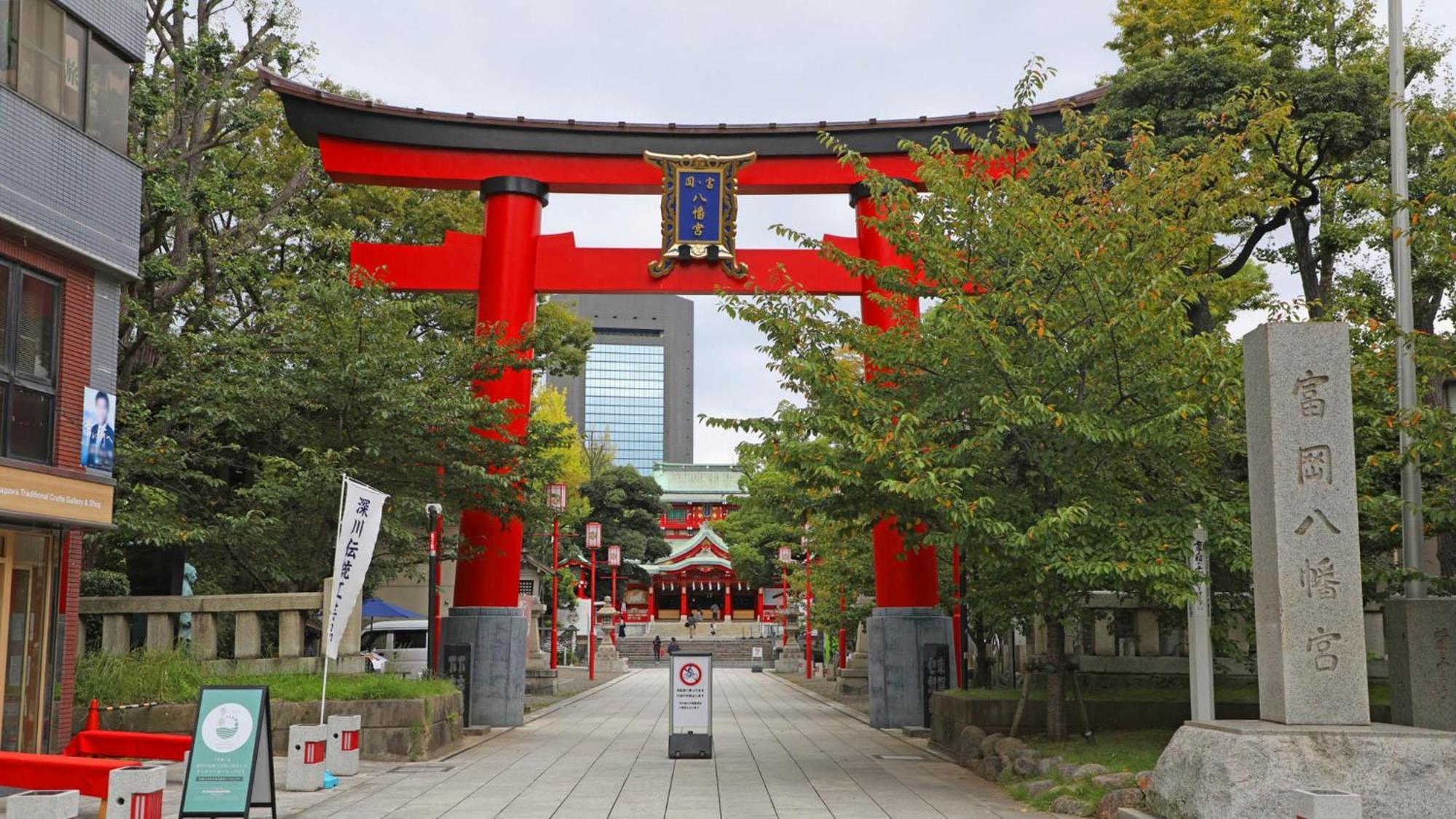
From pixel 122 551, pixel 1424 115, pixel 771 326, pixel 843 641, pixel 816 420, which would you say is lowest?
pixel 843 641

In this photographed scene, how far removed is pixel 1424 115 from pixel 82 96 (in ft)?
47.7

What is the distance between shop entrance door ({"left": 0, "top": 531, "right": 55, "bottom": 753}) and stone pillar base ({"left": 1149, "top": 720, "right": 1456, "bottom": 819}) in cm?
1138

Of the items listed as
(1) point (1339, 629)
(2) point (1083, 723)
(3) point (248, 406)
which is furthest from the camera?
(3) point (248, 406)

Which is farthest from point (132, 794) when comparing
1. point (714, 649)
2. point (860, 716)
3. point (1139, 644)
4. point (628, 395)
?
point (628, 395)

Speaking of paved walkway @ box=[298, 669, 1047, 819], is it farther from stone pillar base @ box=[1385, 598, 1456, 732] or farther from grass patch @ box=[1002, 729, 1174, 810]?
stone pillar base @ box=[1385, 598, 1456, 732]

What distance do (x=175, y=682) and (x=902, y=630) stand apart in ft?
37.9

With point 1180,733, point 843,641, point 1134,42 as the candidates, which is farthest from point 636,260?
point 843,641

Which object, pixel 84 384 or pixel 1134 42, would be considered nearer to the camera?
pixel 84 384

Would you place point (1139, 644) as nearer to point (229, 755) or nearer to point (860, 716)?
point (860, 716)

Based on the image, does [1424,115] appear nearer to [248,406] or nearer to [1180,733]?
[1180,733]

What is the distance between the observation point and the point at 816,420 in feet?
48.9

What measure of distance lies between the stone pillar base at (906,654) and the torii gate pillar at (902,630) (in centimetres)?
1

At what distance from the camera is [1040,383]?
49.2 ft

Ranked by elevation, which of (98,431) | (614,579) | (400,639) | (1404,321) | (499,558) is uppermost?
(1404,321)
